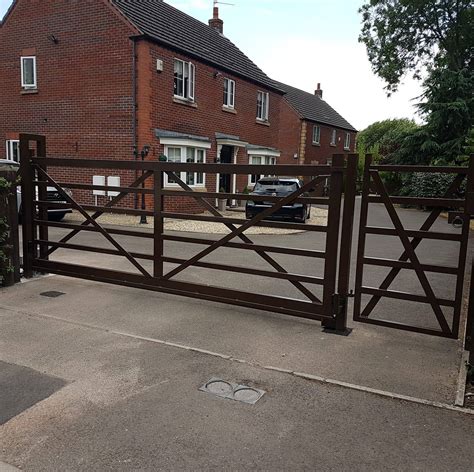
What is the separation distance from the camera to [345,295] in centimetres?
496

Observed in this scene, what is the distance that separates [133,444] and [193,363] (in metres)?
1.26

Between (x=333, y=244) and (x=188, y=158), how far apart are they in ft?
42.0

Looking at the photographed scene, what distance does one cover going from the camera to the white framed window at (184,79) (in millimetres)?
16422

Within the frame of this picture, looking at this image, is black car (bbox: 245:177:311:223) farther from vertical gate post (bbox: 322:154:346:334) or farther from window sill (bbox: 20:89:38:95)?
vertical gate post (bbox: 322:154:346:334)

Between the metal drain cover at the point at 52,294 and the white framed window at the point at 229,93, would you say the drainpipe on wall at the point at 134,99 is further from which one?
the metal drain cover at the point at 52,294

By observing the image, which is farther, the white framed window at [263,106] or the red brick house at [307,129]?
the red brick house at [307,129]

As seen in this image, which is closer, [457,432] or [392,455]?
[392,455]

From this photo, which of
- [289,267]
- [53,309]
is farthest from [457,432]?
[289,267]

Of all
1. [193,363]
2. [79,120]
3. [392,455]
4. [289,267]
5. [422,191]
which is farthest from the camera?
[422,191]

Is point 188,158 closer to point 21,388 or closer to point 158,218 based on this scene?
point 158,218

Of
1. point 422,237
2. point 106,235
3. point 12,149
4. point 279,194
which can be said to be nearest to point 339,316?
point 422,237

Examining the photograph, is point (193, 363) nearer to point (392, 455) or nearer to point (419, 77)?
point (392, 455)

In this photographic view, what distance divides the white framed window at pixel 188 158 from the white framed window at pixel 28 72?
5792mm

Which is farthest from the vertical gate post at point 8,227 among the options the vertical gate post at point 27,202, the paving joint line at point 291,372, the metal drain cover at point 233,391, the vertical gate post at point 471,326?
the vertical gate post at point 471,326
